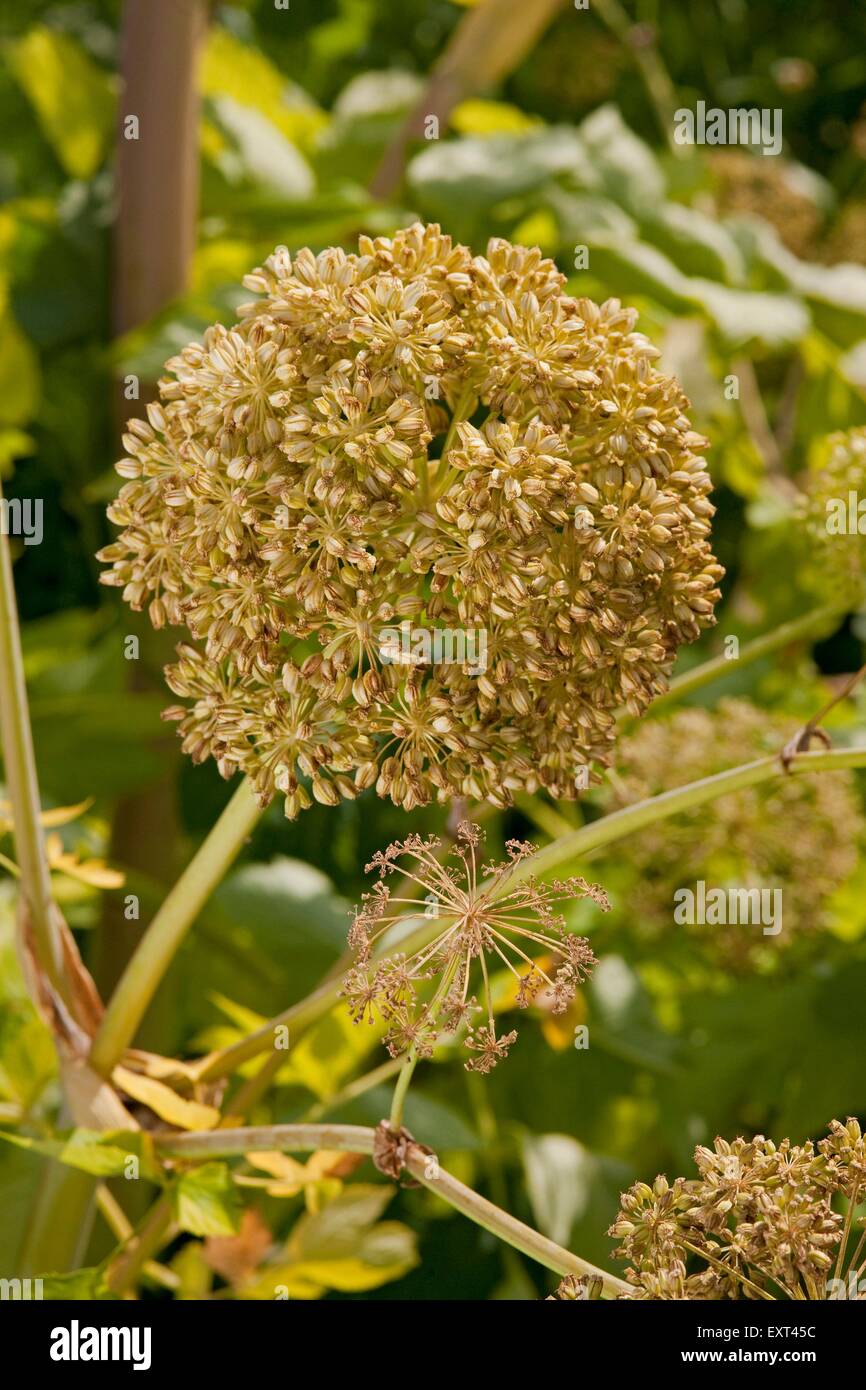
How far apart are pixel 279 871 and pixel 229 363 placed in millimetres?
435

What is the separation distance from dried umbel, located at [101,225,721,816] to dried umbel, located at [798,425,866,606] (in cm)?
17

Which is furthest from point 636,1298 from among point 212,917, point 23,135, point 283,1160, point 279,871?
point 23,135

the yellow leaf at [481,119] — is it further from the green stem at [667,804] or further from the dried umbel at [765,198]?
the green stem at [667,804]

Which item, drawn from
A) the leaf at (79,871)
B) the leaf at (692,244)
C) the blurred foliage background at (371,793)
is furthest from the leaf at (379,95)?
the leaf at (79,871)

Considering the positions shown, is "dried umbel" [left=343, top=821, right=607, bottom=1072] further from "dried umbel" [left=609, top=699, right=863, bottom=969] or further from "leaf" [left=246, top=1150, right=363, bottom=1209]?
"dried umbel" [left=609, top=699, right=863, bottom=969]

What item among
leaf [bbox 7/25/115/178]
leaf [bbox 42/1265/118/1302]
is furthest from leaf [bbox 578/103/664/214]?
leaf [bbox 42/1265/118/1302]

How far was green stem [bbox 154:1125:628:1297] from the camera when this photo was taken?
0.46 meters

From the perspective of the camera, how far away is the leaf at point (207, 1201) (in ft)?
1.77

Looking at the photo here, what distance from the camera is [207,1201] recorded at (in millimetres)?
542

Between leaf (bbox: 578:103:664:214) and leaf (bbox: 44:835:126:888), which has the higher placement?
leaf (bbox: 578:103:664:214)

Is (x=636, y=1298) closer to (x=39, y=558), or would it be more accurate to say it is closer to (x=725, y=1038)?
(x=725, y=1038)

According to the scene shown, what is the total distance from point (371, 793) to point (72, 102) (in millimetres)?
680

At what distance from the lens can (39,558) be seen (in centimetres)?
113

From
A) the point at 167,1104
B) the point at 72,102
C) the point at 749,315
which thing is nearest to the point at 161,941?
the point at 167,1104
